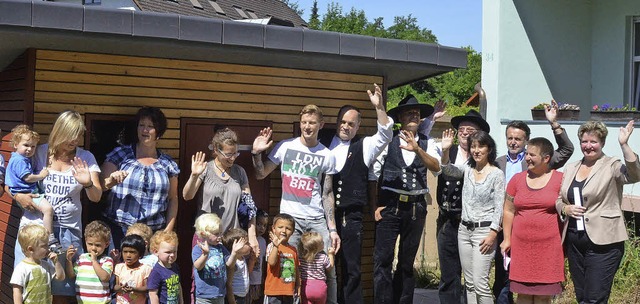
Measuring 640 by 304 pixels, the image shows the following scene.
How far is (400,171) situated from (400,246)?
2.43 ft

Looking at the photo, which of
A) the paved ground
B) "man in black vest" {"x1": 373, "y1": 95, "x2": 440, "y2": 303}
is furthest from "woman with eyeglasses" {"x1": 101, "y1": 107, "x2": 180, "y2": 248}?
the paved ground

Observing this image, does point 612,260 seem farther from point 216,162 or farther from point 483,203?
point 216,162

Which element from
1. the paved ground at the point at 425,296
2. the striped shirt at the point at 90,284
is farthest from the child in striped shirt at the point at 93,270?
the paved ground at the point at 425,296

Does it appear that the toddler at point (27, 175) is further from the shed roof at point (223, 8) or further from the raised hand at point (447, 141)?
the shed roof at point (223, 8)

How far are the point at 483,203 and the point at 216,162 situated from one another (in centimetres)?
237

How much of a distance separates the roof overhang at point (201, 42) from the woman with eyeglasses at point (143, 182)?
2.28ft

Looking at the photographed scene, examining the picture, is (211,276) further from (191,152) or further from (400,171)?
(400,171)

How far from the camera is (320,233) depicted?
775 cm

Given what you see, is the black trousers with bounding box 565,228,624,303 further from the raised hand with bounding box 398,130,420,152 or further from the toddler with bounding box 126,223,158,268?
the toddler with bounding box 126,223,158,268

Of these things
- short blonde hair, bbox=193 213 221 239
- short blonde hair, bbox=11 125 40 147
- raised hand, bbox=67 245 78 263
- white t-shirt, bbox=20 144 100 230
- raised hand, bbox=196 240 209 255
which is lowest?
raised hand, bbox=67 245 78 263

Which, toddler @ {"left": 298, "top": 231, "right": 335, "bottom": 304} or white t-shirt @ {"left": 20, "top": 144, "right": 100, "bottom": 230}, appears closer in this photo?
white t-shirt @ {"left": 20, "top": 144, "right": 100, "bottom": 230}

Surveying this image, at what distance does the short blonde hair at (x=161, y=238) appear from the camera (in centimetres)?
669

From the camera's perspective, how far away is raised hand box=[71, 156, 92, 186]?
6.67 m

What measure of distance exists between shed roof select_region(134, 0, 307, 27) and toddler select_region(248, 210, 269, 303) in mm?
16532
